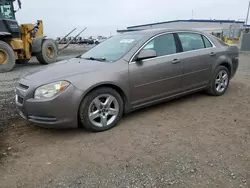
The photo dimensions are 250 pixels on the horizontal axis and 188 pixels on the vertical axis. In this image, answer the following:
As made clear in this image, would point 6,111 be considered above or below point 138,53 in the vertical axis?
below

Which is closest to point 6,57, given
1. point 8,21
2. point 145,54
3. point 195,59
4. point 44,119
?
point 8,21

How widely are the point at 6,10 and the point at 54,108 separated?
980 cm

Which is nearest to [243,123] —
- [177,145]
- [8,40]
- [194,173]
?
[177,145]

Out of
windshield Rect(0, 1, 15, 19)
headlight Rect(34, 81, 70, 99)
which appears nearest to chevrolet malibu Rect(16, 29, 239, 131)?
headlight Rect(34, 81, 70, 99)

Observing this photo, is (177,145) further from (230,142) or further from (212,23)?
(212,23)

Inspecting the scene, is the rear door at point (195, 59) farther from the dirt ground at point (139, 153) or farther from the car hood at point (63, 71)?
the car hood at point (63, 71)

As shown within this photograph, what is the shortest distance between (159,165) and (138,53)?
1.98 metres

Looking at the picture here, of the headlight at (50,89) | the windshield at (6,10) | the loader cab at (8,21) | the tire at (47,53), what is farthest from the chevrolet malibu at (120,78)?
the tire at (47,53)

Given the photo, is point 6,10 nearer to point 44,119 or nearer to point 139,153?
point 44,119

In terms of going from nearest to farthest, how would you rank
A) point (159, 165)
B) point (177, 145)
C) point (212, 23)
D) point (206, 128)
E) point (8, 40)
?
point (159, 165) → point (177, 145) → point (206, 128) → point (8, 40) → point (212, 23)

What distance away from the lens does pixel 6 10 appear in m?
10.9

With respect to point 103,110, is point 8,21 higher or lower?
higher

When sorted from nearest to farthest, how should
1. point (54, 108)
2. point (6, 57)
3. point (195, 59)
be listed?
point (54, 108)
point (195, 59)
point (6, 57)

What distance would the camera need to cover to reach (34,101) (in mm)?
3311
